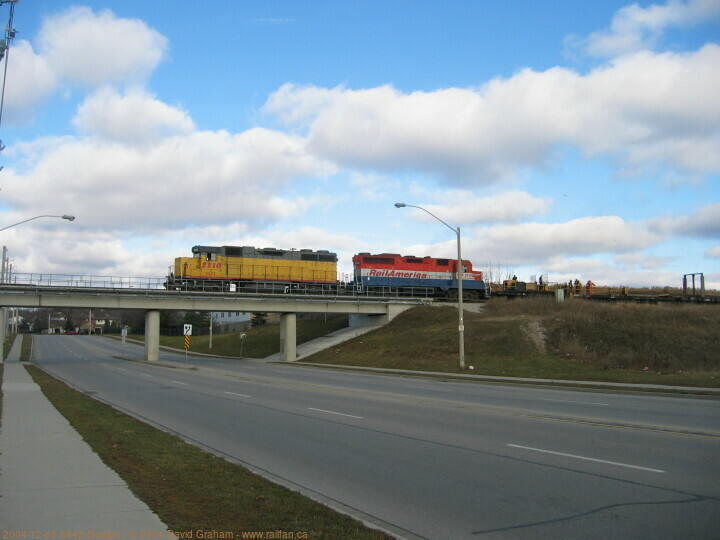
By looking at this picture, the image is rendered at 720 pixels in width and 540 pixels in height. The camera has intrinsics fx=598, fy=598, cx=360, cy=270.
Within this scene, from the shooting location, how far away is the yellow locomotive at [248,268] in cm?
5154

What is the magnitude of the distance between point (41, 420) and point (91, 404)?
372 cm

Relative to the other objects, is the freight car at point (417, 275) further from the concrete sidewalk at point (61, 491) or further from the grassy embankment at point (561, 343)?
the concrete sidewalk at point (61, 491)

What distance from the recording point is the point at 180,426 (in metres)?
14.1

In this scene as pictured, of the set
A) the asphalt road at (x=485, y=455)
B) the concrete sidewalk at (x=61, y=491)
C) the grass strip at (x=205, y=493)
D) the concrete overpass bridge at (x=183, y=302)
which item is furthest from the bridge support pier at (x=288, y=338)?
the grass strip at (x=205, y=493)

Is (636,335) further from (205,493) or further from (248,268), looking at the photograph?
(205,493)

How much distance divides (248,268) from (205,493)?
47106 mm

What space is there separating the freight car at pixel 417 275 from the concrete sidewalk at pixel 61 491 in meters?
45.4

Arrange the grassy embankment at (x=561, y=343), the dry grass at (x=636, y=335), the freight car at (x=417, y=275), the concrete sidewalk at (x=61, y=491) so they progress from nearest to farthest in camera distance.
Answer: the concrete sidewalk at (x=61, y=491)
the grassy embankment at (x=561, y=343)
the dry grass at (x=636, y=335)
the freight car at (x=417, y=275)

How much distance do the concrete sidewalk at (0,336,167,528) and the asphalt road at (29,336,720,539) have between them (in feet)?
7.40

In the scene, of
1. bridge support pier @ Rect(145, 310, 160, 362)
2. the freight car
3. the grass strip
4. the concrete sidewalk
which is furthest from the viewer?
the freight car

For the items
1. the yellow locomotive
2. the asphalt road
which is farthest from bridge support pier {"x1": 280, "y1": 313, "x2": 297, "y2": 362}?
the asphalt road

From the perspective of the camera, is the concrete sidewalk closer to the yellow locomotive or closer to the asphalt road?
the asphalt road

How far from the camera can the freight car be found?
2247 inches

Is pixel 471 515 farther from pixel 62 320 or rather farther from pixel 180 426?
pixel 62 320
